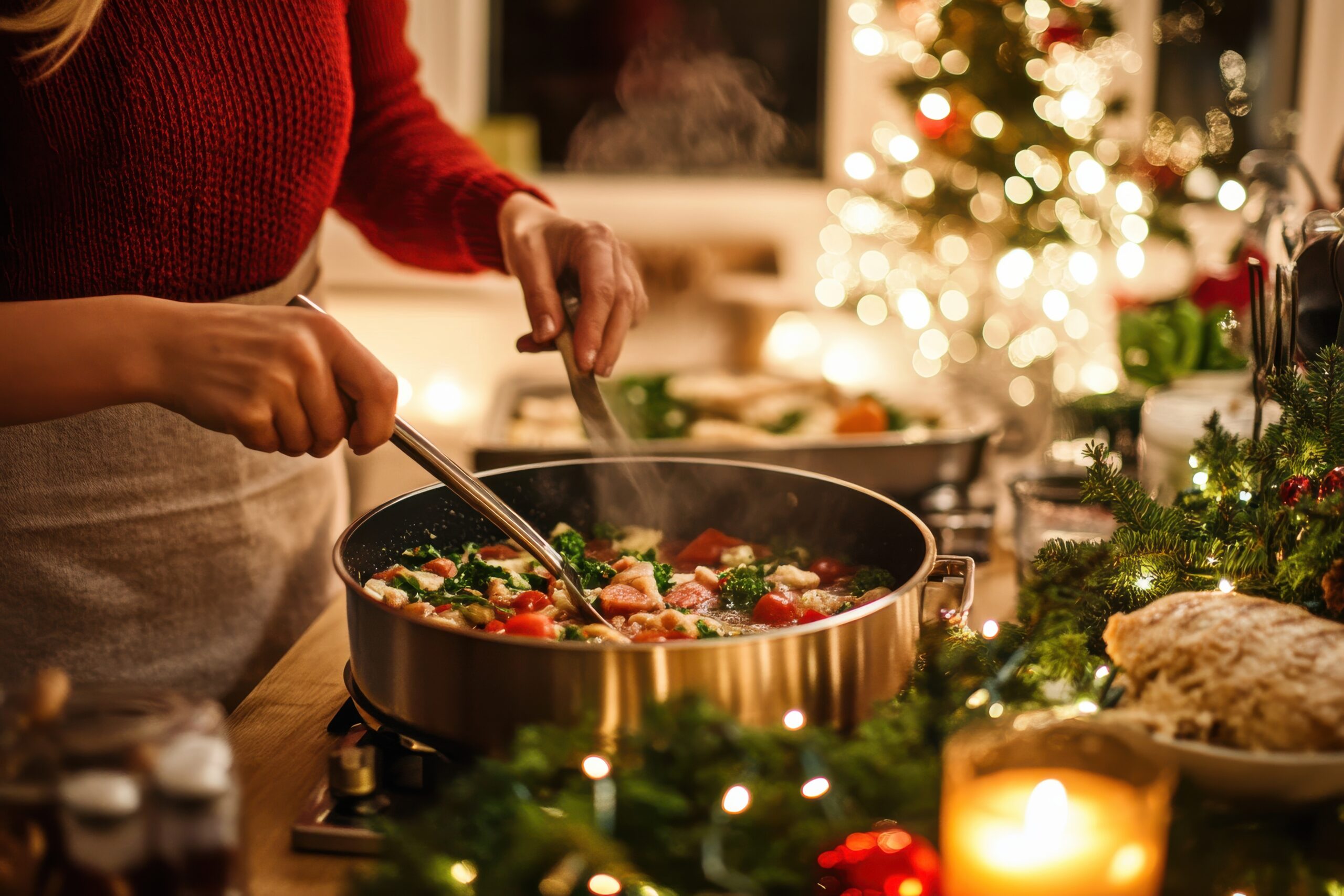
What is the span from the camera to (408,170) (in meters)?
1.55

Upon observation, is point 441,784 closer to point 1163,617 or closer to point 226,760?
point 226,760

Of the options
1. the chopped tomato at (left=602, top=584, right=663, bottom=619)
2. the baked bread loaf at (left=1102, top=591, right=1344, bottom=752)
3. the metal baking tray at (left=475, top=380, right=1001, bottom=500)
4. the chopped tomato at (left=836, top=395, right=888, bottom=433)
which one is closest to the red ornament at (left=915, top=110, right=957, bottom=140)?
the chopped tomato at (left=836, top=395, right=888, bottom=433)

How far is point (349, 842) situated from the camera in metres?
0.78

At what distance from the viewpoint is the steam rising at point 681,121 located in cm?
476

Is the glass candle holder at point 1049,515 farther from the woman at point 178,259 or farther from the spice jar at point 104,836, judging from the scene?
the spice jar at point 104,836

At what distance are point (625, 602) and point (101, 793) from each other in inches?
22.8

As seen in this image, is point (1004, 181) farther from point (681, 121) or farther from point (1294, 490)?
point (681, 121)

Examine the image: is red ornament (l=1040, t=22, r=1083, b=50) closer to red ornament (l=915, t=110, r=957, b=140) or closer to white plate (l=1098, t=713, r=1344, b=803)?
red ornament (l=915, t=110, r=957, b=140)

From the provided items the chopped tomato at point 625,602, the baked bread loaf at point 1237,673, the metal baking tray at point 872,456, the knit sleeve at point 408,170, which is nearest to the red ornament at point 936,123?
the metal baking tray at point 872,456

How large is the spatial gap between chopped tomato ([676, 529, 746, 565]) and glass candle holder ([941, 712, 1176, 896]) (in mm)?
684

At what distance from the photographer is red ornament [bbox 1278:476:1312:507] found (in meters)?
0.93

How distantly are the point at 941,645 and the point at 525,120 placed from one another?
4.32 metres

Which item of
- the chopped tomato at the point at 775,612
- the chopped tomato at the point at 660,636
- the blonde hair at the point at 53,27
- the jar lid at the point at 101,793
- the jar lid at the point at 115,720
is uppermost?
the blonde hair at the point at 53,27

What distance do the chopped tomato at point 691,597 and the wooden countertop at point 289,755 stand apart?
0.35 meters
